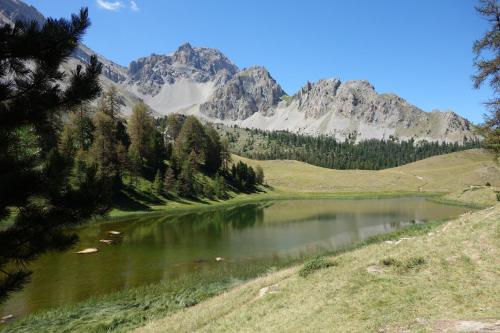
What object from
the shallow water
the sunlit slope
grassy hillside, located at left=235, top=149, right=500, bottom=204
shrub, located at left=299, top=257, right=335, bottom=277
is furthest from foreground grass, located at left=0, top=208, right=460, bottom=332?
the sunlit slope

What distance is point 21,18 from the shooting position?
35.7ft

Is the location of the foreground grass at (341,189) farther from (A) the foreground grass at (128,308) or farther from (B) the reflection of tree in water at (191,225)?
(A) the foreground grass at (128,308)

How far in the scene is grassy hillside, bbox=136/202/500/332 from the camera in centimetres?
1373

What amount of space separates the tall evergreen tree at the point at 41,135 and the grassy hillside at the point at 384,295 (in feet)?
32.4

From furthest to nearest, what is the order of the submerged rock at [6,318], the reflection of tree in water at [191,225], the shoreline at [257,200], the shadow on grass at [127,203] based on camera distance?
the shadow on grass at [127,203] < the shoreline at [257,200] < the reflection of tree in water at [191,225] < the submerged rock at [6,318]

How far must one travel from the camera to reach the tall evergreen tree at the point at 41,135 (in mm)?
10305

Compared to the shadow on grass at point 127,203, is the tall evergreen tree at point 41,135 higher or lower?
higher

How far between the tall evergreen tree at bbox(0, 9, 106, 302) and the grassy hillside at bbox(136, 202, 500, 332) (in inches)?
389

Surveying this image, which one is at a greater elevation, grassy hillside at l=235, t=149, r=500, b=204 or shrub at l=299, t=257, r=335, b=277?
grassy hillside at l=235, t=149, r=500, b=204

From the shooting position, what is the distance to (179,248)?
170 feet

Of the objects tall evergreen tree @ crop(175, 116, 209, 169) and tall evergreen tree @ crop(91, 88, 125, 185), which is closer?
tall evergreen tree @ crop(91, 88, 125, 185)

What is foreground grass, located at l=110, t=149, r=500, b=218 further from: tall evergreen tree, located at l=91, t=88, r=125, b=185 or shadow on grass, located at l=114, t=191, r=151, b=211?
tall evergreen tree, located at l=91, t=88, r=125, b=185

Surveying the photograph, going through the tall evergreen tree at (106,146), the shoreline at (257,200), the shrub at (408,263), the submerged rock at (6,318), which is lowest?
the submerged rock at (6,318)

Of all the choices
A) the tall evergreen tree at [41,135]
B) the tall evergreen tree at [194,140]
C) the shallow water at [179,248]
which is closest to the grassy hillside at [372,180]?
the tall evergreen tree at [194,140]
